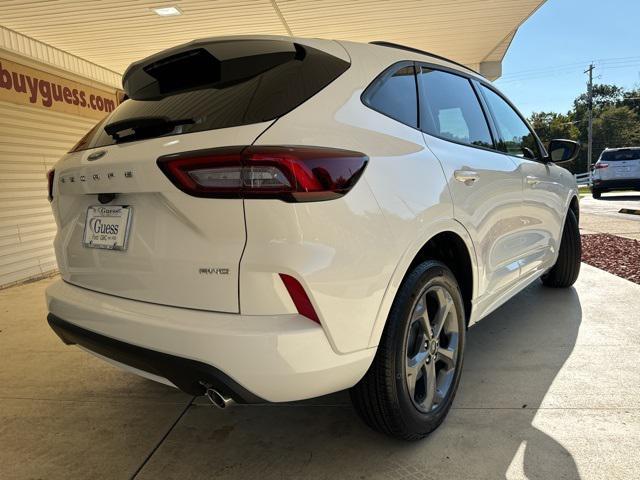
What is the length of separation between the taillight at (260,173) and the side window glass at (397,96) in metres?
0.50

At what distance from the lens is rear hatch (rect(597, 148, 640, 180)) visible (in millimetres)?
16894

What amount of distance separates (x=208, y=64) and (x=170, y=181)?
68 centimetres

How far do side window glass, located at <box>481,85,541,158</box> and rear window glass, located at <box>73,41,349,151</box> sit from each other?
1.63 metres

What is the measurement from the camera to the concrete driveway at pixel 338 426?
2029 millimetres

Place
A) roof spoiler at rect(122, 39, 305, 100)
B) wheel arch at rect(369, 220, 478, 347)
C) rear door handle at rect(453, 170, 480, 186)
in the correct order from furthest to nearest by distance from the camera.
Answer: rear door handle at rect(453, 170, 480, 186) → roof spoiler at rect(122, 39, 305, 100) → wheel arch at rect(369, 220, 478, 347)

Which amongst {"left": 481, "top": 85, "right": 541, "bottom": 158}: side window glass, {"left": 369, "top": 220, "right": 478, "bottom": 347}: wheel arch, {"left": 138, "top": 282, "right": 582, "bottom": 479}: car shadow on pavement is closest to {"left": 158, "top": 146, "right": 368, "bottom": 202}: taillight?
{"left": 369, "top": 220, "right": 478, "bottom": 347}: wheel arch

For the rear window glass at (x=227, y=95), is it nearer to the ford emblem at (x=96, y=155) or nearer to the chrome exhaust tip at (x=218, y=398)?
the ford emblem at (x=96, y=155)

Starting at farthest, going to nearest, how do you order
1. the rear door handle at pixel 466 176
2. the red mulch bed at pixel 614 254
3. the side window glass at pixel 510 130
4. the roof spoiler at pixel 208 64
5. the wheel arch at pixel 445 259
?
the red mulch bed at pixel 614 254 → the side window glass at pixel 510 130 → the rear door handle at pixel 466 176 → the roof spoiler at pixel 208 64 → the wheel arch at pixel 445 259

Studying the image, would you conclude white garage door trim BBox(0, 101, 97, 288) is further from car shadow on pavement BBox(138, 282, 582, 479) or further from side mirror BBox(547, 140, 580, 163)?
side mirror BBox(547, 140, 580, 163)

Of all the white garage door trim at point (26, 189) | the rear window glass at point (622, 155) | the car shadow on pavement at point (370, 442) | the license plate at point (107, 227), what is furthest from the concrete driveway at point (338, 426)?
the rear window glass at point (622, 155)

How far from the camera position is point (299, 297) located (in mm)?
1583

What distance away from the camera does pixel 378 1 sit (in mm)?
5812

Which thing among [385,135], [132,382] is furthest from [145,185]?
[132,382]

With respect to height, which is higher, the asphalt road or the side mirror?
the side mirror
